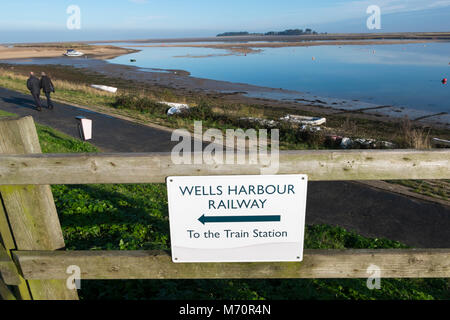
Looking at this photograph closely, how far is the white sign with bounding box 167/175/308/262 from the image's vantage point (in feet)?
7.20

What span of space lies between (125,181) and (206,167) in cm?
56

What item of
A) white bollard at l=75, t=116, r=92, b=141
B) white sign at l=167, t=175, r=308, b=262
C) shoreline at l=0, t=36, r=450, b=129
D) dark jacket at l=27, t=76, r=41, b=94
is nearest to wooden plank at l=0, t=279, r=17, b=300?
white sign at l=167, t=175, r=308, b=262

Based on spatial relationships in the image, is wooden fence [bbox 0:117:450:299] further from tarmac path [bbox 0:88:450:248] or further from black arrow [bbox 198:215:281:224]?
tarmac path [bbox 0:88:450:248]

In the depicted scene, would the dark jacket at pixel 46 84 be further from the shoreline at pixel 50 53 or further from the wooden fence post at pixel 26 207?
the shoreline at pixel 50 53

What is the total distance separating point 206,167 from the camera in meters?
2.16

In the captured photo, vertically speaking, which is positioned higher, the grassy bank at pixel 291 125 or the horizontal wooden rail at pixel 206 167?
the horizontal wooden rail at pixel 206 167

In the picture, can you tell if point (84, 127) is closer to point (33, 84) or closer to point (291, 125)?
point (33, 84)

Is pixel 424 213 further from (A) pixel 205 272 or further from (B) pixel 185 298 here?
(A) pixel 205 272

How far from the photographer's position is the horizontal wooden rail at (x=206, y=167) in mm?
2119

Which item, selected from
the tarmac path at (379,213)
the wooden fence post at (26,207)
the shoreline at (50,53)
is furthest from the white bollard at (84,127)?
the shoreline at (50,53)

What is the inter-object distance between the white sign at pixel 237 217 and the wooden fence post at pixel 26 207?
0.91 m

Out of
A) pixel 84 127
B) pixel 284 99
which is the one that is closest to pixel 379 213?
pixel 84 127

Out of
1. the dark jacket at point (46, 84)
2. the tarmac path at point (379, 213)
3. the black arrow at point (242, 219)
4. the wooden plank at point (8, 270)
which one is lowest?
the tarmac path at point (379, 213)
